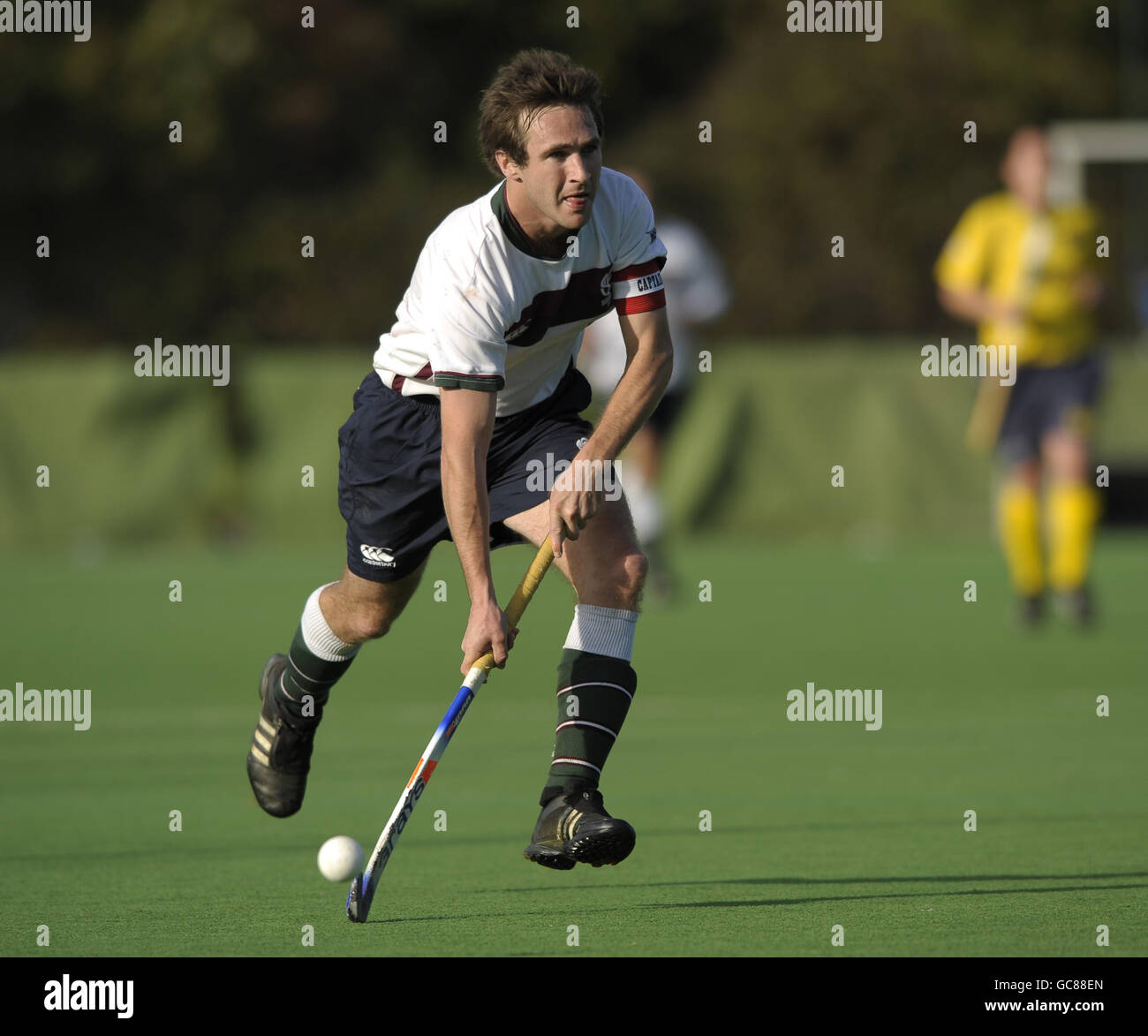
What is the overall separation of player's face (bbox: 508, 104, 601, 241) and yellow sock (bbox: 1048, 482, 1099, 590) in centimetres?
671

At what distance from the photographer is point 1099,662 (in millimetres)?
9922

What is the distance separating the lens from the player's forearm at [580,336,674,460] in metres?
5.03

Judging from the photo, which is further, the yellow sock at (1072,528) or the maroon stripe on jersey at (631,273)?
the yellow sock at (1072,528)

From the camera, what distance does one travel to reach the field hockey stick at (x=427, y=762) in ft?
15.2

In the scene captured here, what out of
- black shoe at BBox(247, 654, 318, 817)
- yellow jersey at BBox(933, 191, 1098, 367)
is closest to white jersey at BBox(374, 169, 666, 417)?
black shoe at BBox(247, 654, 318, 817)

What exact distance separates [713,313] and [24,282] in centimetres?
2018

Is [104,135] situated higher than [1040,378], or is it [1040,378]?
[104,135]

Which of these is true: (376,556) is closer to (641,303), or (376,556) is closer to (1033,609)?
(641,303)

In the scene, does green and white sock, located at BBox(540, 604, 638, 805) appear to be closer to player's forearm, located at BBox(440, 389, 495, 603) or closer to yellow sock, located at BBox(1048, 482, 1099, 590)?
player's forearm, located at BBox(440, 389, 495, 603)

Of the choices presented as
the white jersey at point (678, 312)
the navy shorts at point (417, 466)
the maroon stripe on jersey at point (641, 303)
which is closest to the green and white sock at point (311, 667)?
the navy shorts at point (417, 466)

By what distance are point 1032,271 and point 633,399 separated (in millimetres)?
7038

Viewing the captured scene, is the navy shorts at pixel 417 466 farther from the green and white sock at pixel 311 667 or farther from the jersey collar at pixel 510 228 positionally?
the jersey collar at pixel 510 228

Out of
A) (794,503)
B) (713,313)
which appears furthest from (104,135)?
(713,313)

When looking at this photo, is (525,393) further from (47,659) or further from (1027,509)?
(1027,509)
